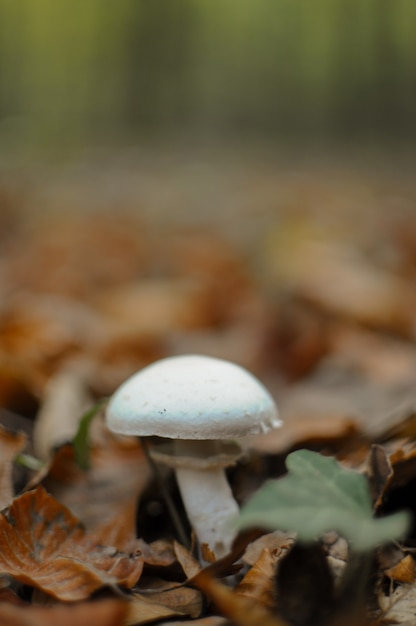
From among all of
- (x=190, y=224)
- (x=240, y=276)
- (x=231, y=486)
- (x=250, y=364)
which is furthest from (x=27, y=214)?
(x=231, y=486)

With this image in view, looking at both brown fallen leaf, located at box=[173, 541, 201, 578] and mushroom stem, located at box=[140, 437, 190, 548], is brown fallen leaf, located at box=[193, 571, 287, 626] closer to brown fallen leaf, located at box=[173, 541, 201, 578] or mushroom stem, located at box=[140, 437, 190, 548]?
brown fallen leaf, located at box=[173, 541, 201, 578]

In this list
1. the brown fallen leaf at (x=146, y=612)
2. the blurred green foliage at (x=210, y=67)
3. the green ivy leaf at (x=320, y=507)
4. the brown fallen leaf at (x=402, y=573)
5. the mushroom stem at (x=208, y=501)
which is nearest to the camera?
the green ivy leaf at (x=320, y=507)

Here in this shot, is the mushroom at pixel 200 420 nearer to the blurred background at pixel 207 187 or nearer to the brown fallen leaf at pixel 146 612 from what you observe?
the brown fallen leaf at pixel 146 612

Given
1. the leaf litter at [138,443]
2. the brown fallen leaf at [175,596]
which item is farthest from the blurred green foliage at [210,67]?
the brown fallen leaf at [175,596]

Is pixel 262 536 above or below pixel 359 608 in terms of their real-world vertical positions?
below

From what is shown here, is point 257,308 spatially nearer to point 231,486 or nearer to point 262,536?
point 231,486

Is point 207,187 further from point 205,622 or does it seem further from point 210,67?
point 205,622

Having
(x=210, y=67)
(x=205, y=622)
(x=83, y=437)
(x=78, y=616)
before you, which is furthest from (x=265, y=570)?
(x=210, y=67)
